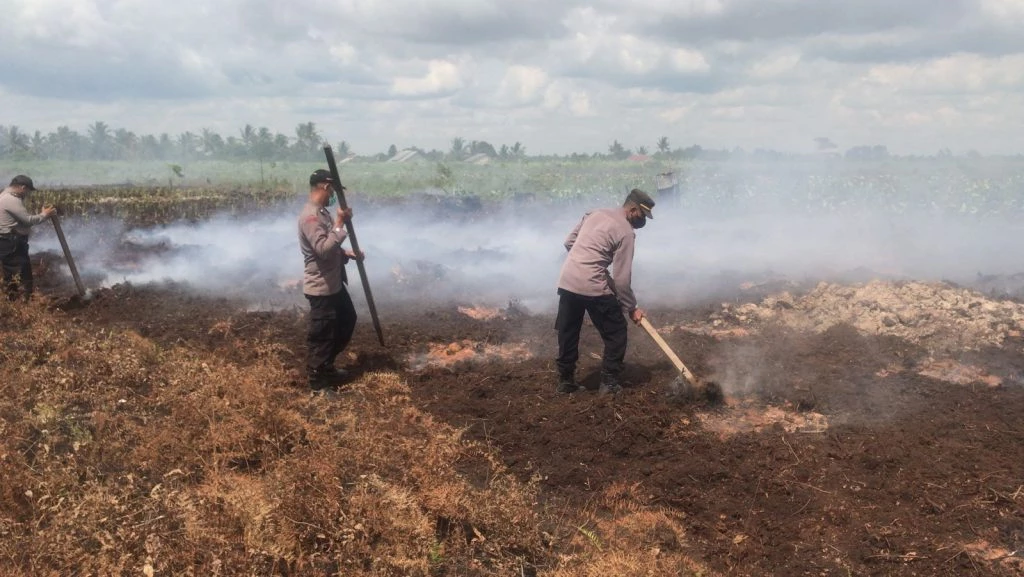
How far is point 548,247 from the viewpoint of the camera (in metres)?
14.6

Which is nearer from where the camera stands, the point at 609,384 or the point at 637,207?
the point at 637,207

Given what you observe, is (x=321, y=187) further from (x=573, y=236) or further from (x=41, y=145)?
(x=41, y=145)

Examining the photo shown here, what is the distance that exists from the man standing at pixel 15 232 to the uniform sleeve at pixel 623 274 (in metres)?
7.55

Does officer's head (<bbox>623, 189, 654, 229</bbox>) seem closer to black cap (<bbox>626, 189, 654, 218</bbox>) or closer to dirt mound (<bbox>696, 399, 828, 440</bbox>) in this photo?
black cap (<bbox>626, 189, 654, 218</bbox>)

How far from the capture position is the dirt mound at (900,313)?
7742 millimetres

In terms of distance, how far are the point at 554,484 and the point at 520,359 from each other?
2832 mm

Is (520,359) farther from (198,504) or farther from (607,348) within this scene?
(198,504)

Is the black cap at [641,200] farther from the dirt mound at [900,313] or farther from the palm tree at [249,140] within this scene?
the palm tree at [249,140]

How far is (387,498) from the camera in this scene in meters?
3.84

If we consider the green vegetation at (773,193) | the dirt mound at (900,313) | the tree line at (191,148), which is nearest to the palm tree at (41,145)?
the tree line at (191,148)

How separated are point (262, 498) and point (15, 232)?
7665 mm

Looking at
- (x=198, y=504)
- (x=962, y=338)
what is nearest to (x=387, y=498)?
(x=198, y=504)

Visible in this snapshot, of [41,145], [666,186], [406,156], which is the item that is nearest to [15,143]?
[41,145]

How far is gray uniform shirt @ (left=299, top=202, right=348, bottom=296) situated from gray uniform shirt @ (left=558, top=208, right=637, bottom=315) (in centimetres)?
204
